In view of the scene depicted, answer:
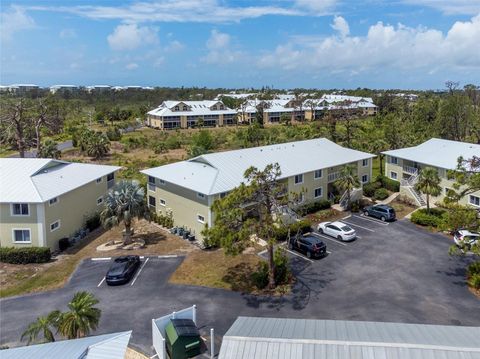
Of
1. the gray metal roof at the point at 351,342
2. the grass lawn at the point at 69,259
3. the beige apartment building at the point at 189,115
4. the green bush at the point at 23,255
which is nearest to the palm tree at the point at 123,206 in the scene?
the grass lawn at the point at 69,259

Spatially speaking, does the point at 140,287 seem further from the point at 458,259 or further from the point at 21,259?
the point at 458,259

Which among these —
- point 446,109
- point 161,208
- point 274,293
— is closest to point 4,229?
point 161,208

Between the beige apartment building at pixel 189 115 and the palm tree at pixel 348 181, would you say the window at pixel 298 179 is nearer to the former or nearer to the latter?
the palm tree at pixel 348 181

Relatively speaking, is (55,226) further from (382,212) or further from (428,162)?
(428,162)

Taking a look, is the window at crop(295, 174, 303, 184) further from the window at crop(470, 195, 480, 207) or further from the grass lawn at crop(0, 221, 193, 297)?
the window at crop(470, 195, 480, 207)

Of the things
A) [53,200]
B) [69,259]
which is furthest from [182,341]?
[53,200]

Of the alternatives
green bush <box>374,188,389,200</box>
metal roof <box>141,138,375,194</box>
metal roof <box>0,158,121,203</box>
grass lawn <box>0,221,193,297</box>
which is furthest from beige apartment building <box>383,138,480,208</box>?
metal roof <box>0,158,121,203</box>
